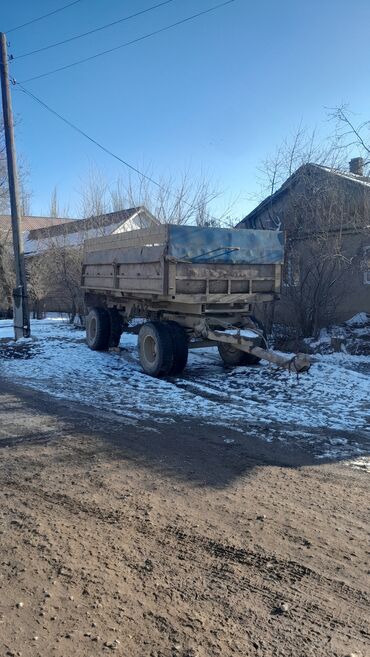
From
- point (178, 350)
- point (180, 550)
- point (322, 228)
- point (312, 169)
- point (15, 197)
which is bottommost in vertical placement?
point (180, 550)

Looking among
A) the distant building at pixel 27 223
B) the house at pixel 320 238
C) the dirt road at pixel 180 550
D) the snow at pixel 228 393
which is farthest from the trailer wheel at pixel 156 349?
the distant building at pixel 27 223

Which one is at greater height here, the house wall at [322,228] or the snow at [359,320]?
the house wall at [322,228]

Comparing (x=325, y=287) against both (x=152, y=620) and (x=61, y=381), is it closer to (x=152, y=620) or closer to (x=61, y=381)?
(x=61, y=381)

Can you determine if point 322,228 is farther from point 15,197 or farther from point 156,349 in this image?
point 15,197

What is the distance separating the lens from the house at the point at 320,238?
14.0 m

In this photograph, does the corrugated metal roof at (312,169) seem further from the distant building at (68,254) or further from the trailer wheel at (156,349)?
the trailer wheel at (156,349)

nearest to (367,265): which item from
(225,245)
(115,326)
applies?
(225,245)

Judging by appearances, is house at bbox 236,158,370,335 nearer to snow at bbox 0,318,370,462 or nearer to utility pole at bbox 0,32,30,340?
snow at bbox 0,318,370,462

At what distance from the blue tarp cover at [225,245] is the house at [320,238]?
4361 mm

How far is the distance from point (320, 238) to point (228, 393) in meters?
7.44

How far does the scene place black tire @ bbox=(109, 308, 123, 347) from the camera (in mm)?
12383

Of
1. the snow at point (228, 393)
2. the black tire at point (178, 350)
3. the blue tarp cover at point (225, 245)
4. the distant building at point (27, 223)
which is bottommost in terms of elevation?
the snow at point (228, 393)

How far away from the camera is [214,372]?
9.81 metres

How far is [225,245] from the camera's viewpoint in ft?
30.6
